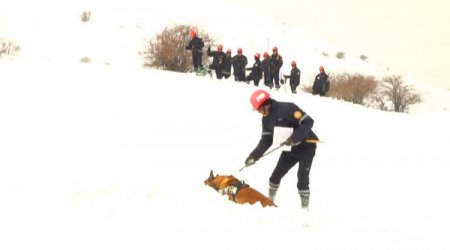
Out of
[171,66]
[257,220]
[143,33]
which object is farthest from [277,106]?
[143,33]

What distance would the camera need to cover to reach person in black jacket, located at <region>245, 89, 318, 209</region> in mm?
5743

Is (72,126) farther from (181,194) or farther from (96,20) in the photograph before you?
(96,20)

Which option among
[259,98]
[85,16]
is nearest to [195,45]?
[259,98]

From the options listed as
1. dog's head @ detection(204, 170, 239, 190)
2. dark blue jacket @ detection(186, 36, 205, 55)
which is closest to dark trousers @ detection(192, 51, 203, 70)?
dark blue jacket @ detection(186, 36, 205, 55)

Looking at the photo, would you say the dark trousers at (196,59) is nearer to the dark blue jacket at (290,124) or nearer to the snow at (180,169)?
the snow at (180,169)

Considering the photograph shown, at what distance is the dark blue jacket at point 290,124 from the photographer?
5.70 meters

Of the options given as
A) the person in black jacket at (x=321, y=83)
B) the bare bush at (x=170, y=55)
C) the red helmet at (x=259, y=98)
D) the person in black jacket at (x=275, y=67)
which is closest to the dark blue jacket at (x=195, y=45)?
the person in black jacket at (x=275, y=67)

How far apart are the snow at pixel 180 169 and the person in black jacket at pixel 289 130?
1.90ft

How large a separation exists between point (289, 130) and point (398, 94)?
2883 cm

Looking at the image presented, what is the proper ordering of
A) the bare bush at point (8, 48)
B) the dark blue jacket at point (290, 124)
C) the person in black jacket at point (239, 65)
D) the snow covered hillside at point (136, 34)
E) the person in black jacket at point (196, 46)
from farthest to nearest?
the snow covered hillside at point (136, 34)
the bare bush at point (8, 48)
the person in black jacket at point (239, 65)
the person in black jacket at point (196, 46)
the dark blue jacket at point (290, 124)

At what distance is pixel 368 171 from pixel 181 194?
5547mm

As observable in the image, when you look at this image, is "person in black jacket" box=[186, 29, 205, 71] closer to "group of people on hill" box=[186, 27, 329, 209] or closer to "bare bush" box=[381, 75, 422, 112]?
"group of people on hill" box=[186, 27, 329, 209]

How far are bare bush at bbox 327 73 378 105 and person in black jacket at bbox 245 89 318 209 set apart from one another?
83.7ft

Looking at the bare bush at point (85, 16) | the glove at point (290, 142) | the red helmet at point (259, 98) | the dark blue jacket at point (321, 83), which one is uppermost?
the bare bush at point (85, 16)
